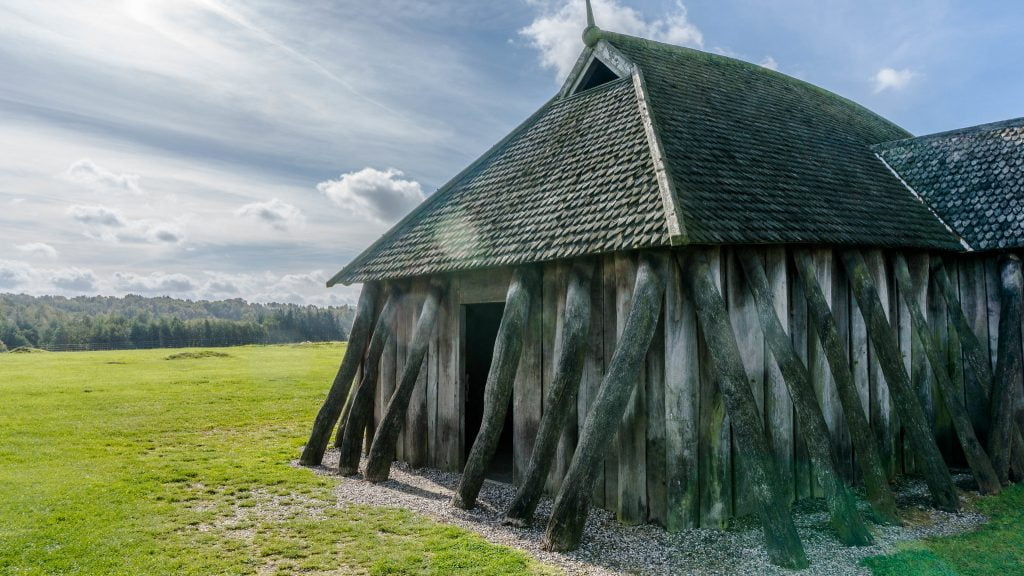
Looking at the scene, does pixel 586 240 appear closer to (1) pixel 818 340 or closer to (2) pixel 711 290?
(2) pixel 711 290

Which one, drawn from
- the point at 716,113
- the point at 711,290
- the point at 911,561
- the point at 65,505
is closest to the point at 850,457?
the point at 911,561

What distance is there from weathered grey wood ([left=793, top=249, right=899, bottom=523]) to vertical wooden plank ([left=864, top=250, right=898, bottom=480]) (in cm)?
165

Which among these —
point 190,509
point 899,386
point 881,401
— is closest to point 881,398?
point 881,401

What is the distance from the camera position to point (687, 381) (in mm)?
7480

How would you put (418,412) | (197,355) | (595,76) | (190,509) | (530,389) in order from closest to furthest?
(190,509) → (530,389) → (418,412) → (595,76) → (197,355)

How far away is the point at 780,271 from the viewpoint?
333 inches

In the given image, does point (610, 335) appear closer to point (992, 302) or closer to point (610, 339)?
point (610, 339)

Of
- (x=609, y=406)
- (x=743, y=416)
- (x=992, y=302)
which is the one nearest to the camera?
(x=743, y=416)

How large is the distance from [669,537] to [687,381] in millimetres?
1708

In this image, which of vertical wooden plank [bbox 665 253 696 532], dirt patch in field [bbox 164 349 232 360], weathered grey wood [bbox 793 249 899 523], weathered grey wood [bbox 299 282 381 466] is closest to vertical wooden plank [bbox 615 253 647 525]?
vertical wooden plank [bbox 665 253 696 532]

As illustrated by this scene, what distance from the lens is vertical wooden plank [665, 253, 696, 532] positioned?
7.34 m

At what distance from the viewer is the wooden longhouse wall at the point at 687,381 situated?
752 centimetres

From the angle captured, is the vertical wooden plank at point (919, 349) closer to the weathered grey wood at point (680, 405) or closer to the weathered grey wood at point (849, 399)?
the weathered grey wood at point (849, 399)

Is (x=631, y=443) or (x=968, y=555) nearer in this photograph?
(x=968, y=555)
